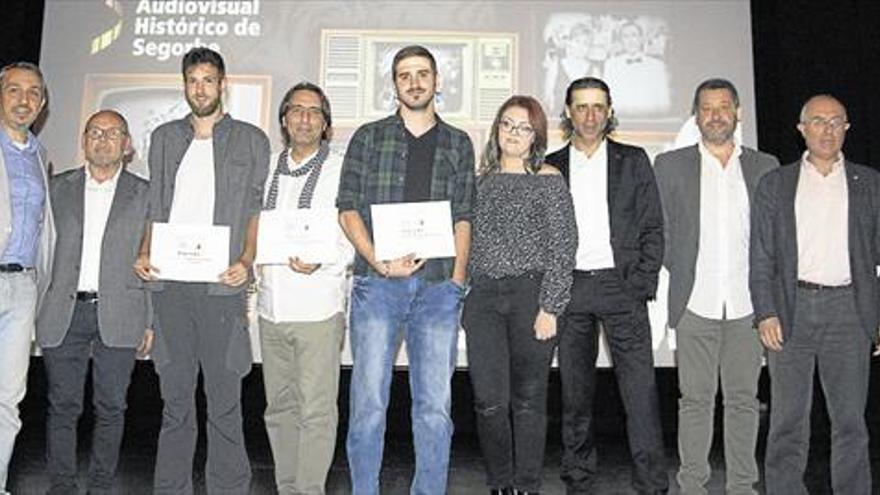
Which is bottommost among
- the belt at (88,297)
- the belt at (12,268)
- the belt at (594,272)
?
the belt at (88,297)

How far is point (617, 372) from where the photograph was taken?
12.0 ft

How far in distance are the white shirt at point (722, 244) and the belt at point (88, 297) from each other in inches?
96.7

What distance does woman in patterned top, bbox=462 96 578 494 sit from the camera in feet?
11.1

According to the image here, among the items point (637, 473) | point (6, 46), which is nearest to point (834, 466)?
point (637, 473)

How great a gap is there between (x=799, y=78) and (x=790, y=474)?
318 cm

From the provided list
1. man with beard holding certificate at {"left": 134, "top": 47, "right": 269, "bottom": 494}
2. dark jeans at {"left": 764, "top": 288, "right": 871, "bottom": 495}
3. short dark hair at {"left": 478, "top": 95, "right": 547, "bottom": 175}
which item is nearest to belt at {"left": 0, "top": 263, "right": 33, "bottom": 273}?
man with beard holding certificate at {"left": 134, "top": 47, "right": 269, "bottom": 494}

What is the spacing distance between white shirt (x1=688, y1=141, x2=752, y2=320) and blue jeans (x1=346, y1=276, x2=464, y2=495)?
3.76 ft

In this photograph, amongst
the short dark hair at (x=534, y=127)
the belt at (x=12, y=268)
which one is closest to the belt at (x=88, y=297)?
the belt at (x=12, y=268)

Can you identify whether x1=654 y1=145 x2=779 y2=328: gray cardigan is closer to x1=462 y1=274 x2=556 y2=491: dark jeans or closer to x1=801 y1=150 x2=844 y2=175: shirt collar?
x1=801 y1=150 x2=844 y2=175: shirt collar

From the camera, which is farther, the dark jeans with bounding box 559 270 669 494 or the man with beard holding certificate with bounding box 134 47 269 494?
the dark jeans with bounding box 559 270 669 494

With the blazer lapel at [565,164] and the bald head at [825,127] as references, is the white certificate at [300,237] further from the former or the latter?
the bald head at [825,127]

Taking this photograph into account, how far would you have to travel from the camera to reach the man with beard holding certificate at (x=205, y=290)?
131 inches

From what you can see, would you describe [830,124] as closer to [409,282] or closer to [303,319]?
[409,282]

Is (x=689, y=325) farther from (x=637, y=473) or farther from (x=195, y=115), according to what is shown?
(x=195, y=115)
